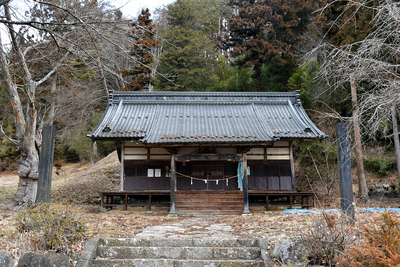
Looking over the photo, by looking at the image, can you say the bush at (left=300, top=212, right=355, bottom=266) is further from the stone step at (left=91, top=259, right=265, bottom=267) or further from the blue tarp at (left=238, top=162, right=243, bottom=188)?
the blue tarp at (left=238, top=162, right=243, bottom=188)

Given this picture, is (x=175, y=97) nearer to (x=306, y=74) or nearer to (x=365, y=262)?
(x=306, y=74)

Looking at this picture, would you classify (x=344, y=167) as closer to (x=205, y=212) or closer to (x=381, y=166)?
(x=205, y=212)

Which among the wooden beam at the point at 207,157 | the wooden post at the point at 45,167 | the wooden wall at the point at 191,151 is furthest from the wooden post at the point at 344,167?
the wooden wall at the point at 191,151

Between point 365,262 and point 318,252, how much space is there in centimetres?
113

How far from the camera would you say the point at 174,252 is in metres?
5.56

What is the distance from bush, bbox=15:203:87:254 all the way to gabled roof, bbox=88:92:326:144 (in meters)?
6.98

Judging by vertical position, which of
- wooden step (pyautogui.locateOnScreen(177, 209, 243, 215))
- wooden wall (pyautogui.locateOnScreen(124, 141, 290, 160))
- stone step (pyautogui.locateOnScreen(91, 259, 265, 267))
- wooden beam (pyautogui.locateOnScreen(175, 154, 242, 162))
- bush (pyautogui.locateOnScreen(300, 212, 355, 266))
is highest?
wooden wall (pyautogui.locateOnScreen(124, 141, 290, 160))

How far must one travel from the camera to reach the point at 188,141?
12.5 m

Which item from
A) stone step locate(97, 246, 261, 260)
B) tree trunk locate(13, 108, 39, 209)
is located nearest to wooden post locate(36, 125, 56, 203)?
stone step locate(97, 246, 261, 260)

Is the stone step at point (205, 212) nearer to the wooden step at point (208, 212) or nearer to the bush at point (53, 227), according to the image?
the wooden step at point (208, 212)

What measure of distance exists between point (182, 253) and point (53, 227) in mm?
2443

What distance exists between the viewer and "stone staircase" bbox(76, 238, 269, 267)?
16.8 ft

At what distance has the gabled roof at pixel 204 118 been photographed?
1329 centimetres

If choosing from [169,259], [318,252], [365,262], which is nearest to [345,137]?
[318,252]
